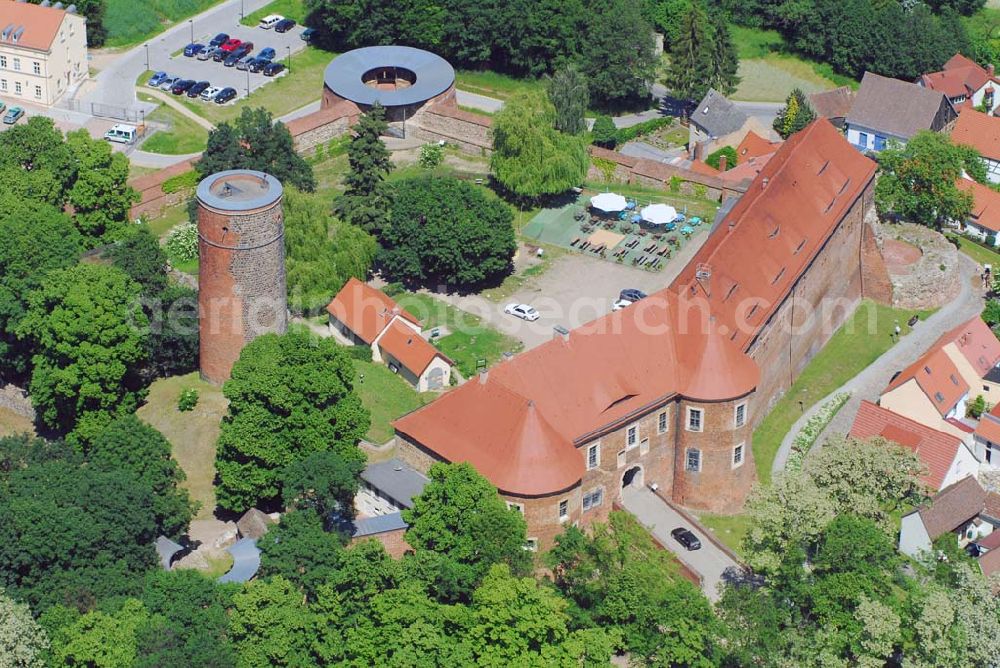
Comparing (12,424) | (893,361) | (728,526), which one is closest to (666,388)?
(728,526)

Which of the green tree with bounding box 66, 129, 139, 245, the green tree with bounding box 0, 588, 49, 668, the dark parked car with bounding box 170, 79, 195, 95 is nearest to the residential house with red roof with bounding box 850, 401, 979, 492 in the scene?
the green tree with bounding box 0, 588, 49, 668

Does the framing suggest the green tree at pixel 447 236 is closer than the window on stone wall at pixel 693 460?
No

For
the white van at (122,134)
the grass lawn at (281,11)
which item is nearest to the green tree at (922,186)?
the white van at (122,134)

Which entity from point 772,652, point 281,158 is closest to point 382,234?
point 281,158

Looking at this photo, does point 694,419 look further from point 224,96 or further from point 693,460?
point 224,96

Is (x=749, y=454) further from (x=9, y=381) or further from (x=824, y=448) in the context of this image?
(x=9, y=381)

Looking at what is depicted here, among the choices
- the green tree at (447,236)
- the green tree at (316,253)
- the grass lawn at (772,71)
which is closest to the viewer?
the green tree at (316,253)

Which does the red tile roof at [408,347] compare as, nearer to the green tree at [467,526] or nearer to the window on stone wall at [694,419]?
the window on stone wall at [694,419]
